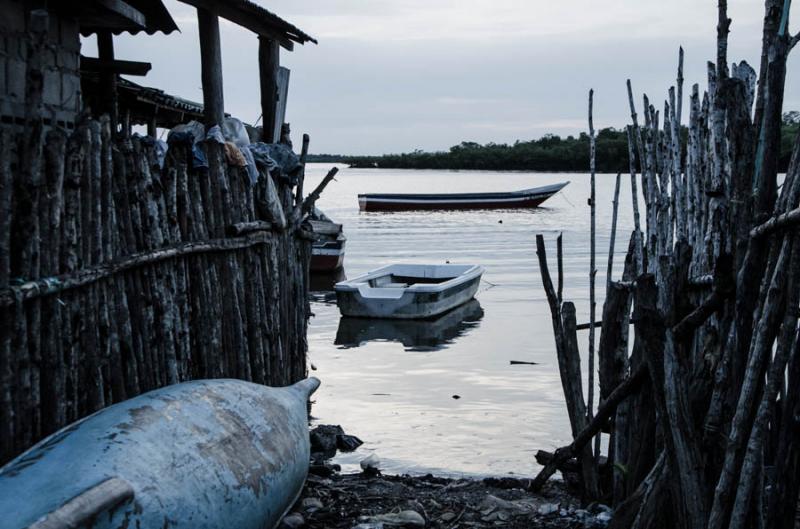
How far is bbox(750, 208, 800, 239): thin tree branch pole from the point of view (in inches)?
144

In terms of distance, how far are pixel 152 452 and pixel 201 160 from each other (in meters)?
2.68

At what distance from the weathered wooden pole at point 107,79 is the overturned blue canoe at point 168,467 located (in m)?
6.27

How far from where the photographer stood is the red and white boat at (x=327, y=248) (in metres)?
24.2

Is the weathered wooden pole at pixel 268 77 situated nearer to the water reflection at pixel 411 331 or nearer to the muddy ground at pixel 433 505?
the water reflection at pixel 411 331

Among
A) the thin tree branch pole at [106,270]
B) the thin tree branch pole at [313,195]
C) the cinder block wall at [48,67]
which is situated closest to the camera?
the thin tree branch pole at [106,270]

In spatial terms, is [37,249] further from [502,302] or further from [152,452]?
[502,302]

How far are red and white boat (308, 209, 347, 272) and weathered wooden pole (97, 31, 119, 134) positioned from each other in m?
12.2

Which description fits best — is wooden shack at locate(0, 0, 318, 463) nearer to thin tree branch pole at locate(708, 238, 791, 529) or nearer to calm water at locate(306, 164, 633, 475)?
calm water at locate(306, 164, 633, 475)

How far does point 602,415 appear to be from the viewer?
5.70m

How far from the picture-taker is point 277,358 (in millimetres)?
8109

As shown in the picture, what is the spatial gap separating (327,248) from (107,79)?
43.7ft

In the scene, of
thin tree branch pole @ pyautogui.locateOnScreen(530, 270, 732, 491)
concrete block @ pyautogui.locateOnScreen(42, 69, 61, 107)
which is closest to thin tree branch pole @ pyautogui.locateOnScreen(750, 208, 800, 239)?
thin tree branch pole @ pyautogui.locateOnScreen(530, 270, 732, 491)

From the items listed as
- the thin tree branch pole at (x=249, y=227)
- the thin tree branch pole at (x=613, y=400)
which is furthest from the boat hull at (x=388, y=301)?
the thin tree branch pole at (x=613, y=400)

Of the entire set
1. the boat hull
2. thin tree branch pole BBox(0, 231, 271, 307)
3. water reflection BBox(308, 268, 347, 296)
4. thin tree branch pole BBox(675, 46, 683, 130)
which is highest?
thin tree branch pole BBox(675, 46, 683, 130)
